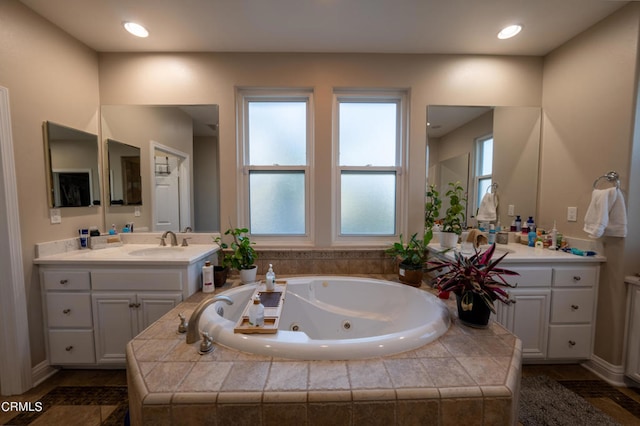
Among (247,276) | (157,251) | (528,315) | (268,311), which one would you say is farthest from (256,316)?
(528,315)

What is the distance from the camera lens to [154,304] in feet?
5.84

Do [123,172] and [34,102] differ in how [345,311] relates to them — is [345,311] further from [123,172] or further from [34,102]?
[34,102]

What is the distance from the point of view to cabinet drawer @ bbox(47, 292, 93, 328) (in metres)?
1.77

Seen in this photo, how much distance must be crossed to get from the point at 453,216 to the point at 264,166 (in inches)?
69.4

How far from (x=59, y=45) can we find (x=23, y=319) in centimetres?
199

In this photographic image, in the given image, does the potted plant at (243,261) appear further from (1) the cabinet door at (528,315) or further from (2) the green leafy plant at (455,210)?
(1) the cabinet door at (528,315)

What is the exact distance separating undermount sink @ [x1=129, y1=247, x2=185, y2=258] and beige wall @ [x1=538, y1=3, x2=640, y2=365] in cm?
321

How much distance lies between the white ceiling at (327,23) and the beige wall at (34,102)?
152 mm

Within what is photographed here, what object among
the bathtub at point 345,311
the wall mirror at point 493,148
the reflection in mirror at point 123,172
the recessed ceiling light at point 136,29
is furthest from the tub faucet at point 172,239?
the wall mirror at point 493,148

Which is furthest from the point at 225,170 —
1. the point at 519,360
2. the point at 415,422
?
the point at 519,360

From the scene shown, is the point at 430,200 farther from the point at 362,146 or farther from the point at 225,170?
the point at 225,170

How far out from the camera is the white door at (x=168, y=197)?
91.3 inches

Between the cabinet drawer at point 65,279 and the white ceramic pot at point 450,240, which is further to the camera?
the white ceramic pot at point 450,240

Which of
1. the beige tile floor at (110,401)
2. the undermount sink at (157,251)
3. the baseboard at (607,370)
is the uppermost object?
the undermount sink at (157,251)
